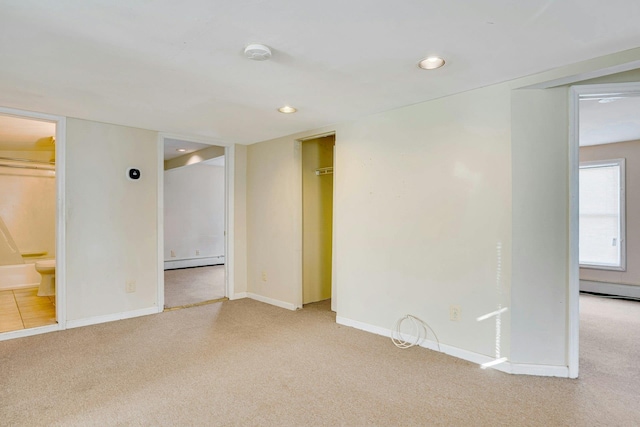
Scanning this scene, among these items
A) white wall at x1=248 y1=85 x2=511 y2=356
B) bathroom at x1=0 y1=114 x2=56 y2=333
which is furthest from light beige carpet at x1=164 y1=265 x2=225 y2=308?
white wall at x1=248 y1=85 x2=511 y2=356

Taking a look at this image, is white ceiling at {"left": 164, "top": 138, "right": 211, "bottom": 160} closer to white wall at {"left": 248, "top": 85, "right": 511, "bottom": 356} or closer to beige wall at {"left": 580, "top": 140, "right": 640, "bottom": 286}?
white wall at {"left": 248, "top": 85, "right": 511, "bottom": 356}

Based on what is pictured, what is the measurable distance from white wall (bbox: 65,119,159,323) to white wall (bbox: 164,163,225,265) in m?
3.33

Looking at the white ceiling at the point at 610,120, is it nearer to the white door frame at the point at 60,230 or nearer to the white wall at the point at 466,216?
the white wall at the point at 466,216

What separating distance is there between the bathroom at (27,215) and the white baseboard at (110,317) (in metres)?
1.32

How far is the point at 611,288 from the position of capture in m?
5.07

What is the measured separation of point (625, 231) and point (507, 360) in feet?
13.2

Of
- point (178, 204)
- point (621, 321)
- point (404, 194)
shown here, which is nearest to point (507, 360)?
point (404, 194)

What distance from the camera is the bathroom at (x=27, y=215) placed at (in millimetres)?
4730

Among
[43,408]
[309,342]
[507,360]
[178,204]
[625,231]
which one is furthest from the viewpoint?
[178,204]

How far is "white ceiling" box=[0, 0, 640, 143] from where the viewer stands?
1.62 meters

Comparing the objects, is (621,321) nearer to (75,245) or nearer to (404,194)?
(404,194)

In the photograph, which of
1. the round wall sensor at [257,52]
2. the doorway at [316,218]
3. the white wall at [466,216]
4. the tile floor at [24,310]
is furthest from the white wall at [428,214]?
the tile floor at [24,310]

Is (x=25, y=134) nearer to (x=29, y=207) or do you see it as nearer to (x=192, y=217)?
(x=29, y=207)

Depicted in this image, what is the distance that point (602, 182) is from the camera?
5.25 m
